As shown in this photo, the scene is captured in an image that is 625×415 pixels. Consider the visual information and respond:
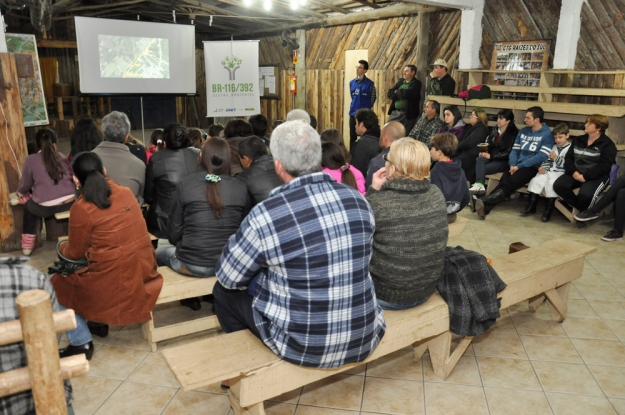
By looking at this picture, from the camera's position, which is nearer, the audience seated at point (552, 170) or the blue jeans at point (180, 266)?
the blue jeans at point (180, 266)

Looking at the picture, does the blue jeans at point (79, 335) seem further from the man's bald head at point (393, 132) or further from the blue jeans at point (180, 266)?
the man's bald head at point (393, 132)

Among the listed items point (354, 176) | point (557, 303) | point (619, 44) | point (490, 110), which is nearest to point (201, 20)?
point (490, 110)

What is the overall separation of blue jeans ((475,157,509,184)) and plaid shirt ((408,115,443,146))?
0.73 meters

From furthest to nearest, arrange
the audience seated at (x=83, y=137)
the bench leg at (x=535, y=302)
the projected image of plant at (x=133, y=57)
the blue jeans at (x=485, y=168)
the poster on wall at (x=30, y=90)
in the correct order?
1. the projected image of plant at (x=133, y=57)
2. the blue jeans at (x=485, y=168)
3. the poster on wall at (x=30, y=90)
4. the audience seated at (x=83, y=137)
5. the bench leg at (x=535, y=302)

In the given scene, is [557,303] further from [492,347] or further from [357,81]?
[357,81]

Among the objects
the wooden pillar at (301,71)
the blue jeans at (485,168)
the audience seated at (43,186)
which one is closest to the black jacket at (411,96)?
the blue jeans at (485,168)

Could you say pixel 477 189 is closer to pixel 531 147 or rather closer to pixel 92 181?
pixel 531 147

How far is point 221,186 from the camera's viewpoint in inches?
116

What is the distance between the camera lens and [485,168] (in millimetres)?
6352

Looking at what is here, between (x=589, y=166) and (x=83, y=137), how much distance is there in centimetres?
495

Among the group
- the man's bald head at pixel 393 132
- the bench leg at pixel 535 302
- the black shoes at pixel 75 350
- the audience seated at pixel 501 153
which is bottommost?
the bench leg at pixel 535 302

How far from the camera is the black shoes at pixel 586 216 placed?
5387 mm

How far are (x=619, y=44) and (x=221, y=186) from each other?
5.38 metres

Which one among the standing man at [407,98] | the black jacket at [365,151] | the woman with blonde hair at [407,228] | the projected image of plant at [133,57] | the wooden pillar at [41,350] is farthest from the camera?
the standing man at [407,98]
